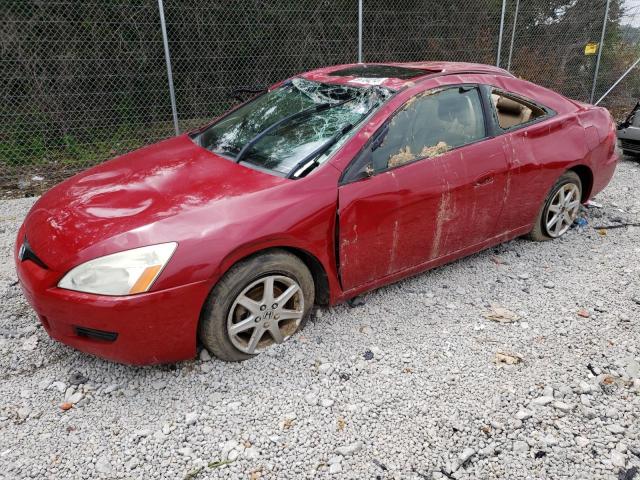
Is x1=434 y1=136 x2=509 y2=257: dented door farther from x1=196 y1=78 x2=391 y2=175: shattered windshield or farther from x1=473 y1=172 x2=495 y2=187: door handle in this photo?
x1=196 y1=78 x2=391 y2=175: shattered windshield

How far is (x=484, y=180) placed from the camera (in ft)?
11.5

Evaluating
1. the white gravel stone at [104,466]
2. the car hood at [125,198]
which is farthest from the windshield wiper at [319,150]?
the white gravel stone at [104,466]

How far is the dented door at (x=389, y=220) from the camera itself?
117 inches

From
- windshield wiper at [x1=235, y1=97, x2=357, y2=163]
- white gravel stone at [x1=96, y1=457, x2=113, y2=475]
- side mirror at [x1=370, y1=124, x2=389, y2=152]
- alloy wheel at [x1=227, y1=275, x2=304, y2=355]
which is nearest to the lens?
white gravel stone at [x1=96, y1=457, x2=113, y2=475]

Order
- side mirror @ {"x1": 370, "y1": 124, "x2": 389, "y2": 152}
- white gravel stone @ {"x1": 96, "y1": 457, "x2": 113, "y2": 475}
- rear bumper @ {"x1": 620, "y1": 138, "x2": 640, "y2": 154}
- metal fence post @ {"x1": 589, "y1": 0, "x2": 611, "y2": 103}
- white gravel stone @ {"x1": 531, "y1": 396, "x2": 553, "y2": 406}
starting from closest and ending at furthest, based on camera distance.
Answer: white gravel stone @ {"x1": 96, "y1": 457, "x2": 113, "y2": 475} < white gravel stone @ {"x1": 531, "y1": 396, "x2": 553, "y2": 406} < side mirror @ {"x1": 370, "y1": 124, "x2": 389, "y2": 152} < rear bumper @ {"x1": 620, "y1": 138, "x2": 640, "y2": 154} < metal fence post @ {"x1": 589, "y1": 0, "x2": 611, "y2": 103}

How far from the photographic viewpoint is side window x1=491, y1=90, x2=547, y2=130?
3.69m

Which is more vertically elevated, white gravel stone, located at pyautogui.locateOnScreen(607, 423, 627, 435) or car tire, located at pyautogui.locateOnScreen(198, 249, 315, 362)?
car tire, located at pyautogui.locateOnScreen(198, 249, 315, 362)

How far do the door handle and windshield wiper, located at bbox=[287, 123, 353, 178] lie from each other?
0.99m

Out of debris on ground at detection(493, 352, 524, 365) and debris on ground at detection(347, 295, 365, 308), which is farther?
debris on ground at detection(347, 295, 365, 308)

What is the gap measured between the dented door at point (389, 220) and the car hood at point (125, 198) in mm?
486

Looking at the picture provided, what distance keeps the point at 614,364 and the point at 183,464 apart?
7.88 ft

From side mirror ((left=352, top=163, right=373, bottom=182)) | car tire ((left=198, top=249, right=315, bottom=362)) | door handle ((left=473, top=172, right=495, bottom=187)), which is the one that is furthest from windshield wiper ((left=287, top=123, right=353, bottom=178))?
door handle ((left=473, top=172, right=495, bottom=187))

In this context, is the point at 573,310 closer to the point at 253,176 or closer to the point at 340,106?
the point at 340,106

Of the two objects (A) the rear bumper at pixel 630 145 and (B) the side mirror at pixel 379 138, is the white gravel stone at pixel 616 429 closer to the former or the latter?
(B) the side mirror at pixel 379 138
